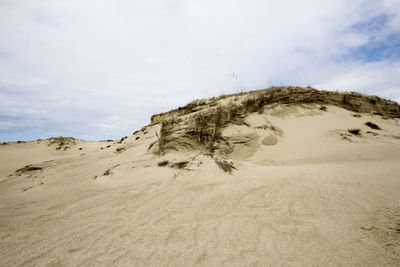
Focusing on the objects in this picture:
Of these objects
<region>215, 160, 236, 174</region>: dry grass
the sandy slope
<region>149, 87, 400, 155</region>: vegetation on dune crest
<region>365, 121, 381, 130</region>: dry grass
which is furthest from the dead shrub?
<region>365, 121, 381, 130</region>: dry grass

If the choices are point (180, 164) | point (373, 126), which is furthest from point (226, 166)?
point (373, 126)

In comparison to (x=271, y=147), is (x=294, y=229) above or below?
below

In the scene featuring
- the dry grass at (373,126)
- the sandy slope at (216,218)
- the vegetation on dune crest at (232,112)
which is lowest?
the sandy slope at (216,218)

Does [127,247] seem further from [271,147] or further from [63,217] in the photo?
[271,147]

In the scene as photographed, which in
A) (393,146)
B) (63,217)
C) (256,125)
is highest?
(256,125)

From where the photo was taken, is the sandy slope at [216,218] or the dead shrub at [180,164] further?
the dead shrub at [180,164]

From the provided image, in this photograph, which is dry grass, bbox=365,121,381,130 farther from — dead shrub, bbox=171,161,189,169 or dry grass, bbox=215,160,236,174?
dead shrub, bbox=171,161,189,169

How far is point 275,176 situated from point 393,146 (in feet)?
12.0

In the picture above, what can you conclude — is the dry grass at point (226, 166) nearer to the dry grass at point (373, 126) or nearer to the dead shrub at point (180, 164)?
the dead shrub at point (180, 164)

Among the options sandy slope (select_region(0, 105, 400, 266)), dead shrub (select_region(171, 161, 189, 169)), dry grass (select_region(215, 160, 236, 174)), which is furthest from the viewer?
dead shrub (select_region(171, 161, 189, 169))

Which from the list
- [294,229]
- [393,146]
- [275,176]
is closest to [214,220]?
[294,229]

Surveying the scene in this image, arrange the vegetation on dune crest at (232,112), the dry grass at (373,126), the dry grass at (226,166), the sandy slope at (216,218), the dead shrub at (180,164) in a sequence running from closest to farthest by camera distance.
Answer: the sandy slope at (216,218)
the dry grass at (226,166)
the dead shrub at (180,164)
the vegetation on dune crest at (232,112)
the dry grass at (373,126)

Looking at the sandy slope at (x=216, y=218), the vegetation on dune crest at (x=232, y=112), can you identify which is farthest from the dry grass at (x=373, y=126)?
the sandy slope at (x=216, y=218)

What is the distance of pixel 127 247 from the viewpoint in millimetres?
1556
